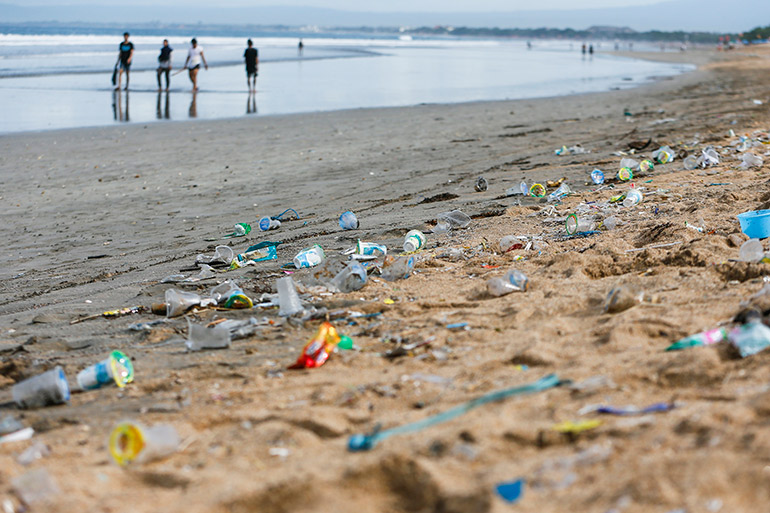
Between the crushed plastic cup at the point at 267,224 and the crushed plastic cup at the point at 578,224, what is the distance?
8.06 ft

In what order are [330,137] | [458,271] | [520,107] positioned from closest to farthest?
1. [458,271]
2. [330,137]
3. [520,107]

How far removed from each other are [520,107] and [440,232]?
36.1 ft

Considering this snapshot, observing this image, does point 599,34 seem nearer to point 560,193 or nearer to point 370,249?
point 560,193

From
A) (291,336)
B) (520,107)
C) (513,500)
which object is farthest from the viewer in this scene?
(520,107)

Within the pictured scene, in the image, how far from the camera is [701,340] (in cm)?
263

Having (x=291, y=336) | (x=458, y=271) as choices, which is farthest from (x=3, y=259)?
(x=458, y=271)

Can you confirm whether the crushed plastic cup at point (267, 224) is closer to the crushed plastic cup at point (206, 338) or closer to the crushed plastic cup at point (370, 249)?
the crushed plastic cup at point (370, 249)

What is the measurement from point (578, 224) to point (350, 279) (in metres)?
1.90

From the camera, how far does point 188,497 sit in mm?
1954

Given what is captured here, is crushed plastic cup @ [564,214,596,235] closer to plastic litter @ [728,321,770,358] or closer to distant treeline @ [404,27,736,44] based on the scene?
plastic litter @ [728,321,770,358]

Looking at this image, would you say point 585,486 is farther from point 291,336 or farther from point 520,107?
point 520,107

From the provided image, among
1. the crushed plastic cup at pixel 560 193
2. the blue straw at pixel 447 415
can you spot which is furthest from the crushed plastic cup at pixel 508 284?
the crushed plastic cup at pixel 560 193

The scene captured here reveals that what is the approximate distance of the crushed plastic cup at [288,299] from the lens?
12.0 ft

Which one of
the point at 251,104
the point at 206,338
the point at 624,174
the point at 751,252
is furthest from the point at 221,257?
the point at 251,104
